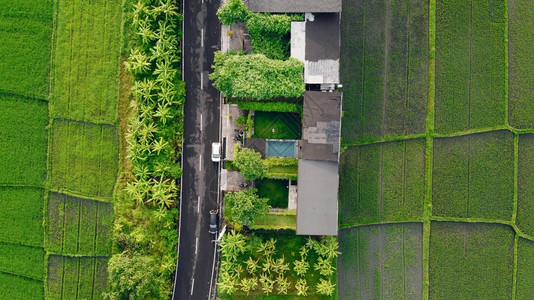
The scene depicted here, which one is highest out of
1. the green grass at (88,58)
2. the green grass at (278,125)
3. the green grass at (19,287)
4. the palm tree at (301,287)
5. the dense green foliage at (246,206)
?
the green grass at (88,58)

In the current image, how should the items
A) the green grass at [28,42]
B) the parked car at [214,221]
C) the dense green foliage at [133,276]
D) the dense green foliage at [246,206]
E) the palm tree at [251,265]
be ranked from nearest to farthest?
the dense green foliage at [133,276] → the dense green foliage at [246,206] → the palm tree at [251,265] → the parked car at [214,221] → the green grass at [28,42]

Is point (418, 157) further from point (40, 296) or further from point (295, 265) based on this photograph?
point (40, 296)

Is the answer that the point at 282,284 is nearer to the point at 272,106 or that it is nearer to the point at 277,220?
the point at 277,220

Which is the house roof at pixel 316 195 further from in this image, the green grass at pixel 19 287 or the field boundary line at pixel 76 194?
the green grass at pixel 19 287

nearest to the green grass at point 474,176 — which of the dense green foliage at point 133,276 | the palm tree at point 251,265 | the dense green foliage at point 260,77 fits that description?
the dense green foliage at point 260,77

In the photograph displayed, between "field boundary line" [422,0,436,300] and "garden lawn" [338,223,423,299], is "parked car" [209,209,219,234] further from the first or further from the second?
"field boundary line" [422,0,436,300]
